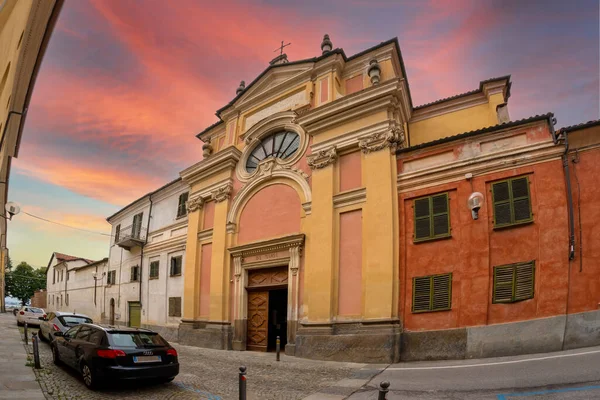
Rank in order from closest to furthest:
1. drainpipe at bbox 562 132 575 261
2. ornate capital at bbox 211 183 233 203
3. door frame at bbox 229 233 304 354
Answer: drainpipe at bbox 562 132 575 261 → door frame at bbox 229 233 304 354 → ornate capital at bbox 211 183 233 203

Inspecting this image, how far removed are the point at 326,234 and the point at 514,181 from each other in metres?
6.14

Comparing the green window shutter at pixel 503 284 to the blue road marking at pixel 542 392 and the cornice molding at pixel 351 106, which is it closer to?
the blue road marking at pixel 542 392

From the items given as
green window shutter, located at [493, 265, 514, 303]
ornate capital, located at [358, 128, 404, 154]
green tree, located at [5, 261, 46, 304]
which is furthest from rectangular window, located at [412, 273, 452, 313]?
green tree, located at [5, 261, 46, 304]

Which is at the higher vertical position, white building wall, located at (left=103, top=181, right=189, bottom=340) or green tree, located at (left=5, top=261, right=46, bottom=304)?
white building wall, located at (left=103, top=181, right=189, bottom=340)

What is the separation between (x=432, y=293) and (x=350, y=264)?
2.89 metres

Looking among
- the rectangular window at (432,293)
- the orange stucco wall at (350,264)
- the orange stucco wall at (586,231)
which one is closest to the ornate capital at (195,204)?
the orange stucco wall at (350,264)

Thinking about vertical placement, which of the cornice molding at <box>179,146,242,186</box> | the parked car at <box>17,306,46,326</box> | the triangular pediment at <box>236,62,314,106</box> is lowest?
the parked car at <box>17,306,46,326</box>

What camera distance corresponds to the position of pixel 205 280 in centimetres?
1748

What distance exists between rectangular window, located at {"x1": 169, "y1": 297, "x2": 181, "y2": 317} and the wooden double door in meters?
5.62

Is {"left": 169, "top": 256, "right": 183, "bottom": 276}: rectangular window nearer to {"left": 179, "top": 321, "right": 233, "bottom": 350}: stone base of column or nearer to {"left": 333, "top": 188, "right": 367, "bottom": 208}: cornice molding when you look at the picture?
{"left": 179, "top": 321, "right": 233, "bottom": 350}: stone base of column

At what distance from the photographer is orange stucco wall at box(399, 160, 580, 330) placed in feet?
30.9

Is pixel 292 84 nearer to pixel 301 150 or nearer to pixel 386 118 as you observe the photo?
pixel 301 150

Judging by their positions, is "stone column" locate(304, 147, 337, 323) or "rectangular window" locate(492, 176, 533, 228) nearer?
"rectangular window" locate(492, 176, 533, 228)

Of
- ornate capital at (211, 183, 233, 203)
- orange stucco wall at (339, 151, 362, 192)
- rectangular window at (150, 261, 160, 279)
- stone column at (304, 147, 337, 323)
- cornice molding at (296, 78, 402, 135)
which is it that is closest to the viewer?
stone column at (304, 147, 337, 323)
